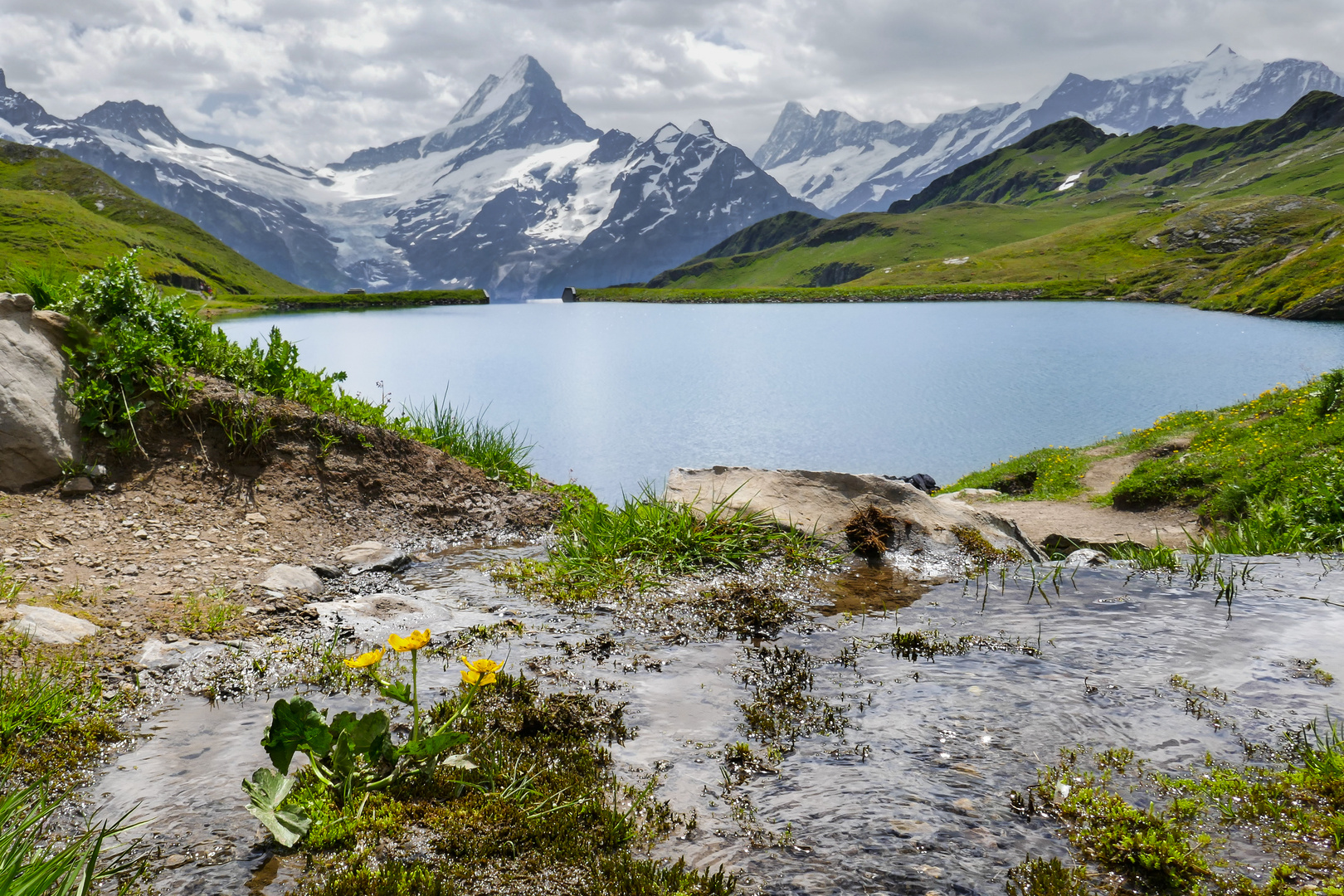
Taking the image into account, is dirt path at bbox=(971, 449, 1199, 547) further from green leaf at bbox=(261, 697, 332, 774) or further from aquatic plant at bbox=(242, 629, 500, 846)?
green leaf at bbox=(261, 697, 332, 774)

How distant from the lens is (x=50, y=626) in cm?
712

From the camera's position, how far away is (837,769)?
18.5 feet

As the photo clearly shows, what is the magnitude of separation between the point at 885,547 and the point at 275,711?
9056 millimetres

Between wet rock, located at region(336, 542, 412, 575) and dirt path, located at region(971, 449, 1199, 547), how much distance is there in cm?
1297

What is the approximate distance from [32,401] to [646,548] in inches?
365

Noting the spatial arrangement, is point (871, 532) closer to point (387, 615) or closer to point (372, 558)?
point (387, 615)

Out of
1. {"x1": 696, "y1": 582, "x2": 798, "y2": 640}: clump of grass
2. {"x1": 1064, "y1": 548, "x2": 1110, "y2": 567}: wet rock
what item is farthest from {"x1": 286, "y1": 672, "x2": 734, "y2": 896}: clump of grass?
{"x1": 1064, "y1": 548, "x2": 1110, "y2": 567}: wet rock

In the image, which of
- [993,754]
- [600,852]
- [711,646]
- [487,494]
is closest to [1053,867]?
[993,754]

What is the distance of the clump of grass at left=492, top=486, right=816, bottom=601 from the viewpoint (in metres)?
10.3

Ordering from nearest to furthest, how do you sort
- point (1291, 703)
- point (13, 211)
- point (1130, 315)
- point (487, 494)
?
point (1291, 703) → point (487, 494) → point (1130, 315) → point (13, 211)

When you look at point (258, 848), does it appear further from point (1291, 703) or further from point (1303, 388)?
point (1303, 388)

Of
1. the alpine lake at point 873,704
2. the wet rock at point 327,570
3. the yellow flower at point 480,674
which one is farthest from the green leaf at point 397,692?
the wet rock at point 327,570

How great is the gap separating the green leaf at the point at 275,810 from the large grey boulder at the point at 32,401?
865 centimetres

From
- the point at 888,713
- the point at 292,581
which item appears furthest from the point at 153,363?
the point at 888,713
